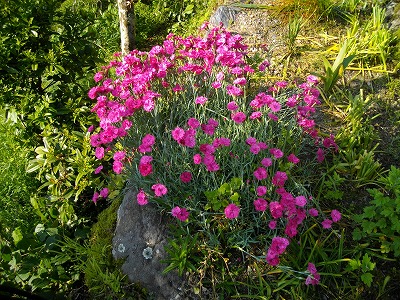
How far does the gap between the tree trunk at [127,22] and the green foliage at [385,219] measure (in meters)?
3.17

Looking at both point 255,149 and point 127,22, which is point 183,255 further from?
point 127,22

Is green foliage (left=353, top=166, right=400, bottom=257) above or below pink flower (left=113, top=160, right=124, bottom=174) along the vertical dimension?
below

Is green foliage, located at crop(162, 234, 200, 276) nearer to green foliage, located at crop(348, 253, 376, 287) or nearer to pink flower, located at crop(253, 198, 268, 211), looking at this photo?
pink flower, located at crop(253, 198, 268, 211)

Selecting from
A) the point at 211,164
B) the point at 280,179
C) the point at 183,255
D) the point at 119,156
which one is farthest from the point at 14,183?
the point at 280,179

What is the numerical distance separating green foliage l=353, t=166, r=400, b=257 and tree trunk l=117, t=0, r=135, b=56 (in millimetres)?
3167

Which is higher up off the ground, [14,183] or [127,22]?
[127,22]

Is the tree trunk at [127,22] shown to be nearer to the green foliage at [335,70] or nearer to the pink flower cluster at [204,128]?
the pink flower cluster at [204,128]

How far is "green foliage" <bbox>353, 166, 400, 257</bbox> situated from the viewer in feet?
7.68

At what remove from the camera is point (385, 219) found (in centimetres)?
245

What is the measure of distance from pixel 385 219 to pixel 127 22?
335cm

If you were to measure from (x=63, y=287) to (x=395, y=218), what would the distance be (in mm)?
2251

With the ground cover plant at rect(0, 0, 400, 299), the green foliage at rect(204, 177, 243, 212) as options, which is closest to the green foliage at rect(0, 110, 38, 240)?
the ground cover plant at rect(0, 0, 400, 299)

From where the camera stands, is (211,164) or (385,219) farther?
(385,219)

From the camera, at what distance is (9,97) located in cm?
317
